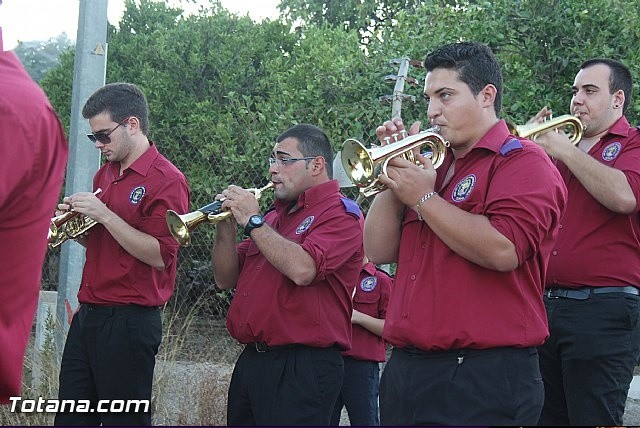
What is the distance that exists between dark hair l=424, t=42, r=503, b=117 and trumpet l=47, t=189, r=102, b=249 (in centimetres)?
230

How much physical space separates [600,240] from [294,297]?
1555mm

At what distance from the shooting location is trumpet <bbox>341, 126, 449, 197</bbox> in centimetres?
345

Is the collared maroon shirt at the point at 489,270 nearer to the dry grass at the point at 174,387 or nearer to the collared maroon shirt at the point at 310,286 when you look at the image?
the collared maroon shirt at the point at 310,286

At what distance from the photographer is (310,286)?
14.9ft

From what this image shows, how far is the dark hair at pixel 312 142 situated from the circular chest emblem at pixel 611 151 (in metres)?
1.45

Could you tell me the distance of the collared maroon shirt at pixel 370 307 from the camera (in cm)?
564

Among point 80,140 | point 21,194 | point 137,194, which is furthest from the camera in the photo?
point 80,140

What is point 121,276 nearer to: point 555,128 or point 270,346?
point 270,346

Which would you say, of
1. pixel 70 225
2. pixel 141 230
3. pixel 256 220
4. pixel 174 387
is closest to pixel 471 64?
pixel 256 220

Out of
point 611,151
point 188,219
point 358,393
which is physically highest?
point 611,151

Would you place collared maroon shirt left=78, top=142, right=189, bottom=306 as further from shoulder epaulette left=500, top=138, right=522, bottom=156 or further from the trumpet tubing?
shoulder epaulette left=500, top=138, right=522, bottom=156

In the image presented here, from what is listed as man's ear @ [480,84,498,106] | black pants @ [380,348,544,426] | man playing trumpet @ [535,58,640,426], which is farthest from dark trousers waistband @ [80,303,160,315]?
man's ear @ [480,84,498,106]

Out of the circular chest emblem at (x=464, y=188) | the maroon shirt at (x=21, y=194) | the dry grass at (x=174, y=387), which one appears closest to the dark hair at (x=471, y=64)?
the circular chest emblem at (x=464, y=188)

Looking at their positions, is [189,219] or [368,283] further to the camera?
[368,283]
